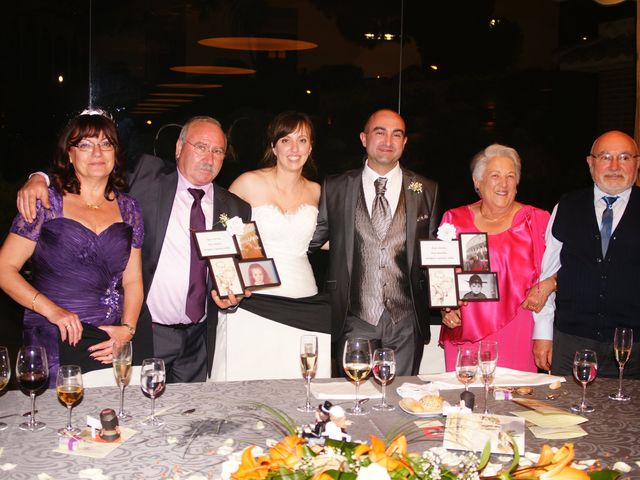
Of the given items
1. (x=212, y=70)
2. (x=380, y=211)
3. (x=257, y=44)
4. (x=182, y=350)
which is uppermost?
(x=257, y=44)

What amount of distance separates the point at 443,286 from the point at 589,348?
884mm

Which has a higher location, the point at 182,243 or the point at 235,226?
the point at 235,226

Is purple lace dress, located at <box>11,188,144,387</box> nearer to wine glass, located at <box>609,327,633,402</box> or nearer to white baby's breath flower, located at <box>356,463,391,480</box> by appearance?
wine glass, located at <box>609,327,633,402</box>

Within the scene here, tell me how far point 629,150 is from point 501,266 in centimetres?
94

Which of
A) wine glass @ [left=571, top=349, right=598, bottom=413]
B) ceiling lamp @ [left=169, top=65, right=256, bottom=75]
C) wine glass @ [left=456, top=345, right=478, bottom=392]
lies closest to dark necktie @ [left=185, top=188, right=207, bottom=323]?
ceiling lamp @ [left=169, top=65, right=256, bottom=75]

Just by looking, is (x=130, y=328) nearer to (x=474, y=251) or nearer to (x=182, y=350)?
(x=182, y=350)

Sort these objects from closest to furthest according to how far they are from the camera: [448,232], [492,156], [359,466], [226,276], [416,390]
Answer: [359,466] < [416,390] < [226,276] < [448,232] < [492,156]

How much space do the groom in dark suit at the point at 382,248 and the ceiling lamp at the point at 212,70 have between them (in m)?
1.54

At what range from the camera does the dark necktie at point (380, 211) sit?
443cm

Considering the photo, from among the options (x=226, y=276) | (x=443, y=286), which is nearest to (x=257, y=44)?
(x=226, y=276)

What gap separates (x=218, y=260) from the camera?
3.90m

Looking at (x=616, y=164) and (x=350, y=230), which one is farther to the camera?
(x=350, y=230)

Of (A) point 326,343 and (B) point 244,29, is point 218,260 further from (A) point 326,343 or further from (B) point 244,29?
(B) point 244,29

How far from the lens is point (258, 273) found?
13.3ft
